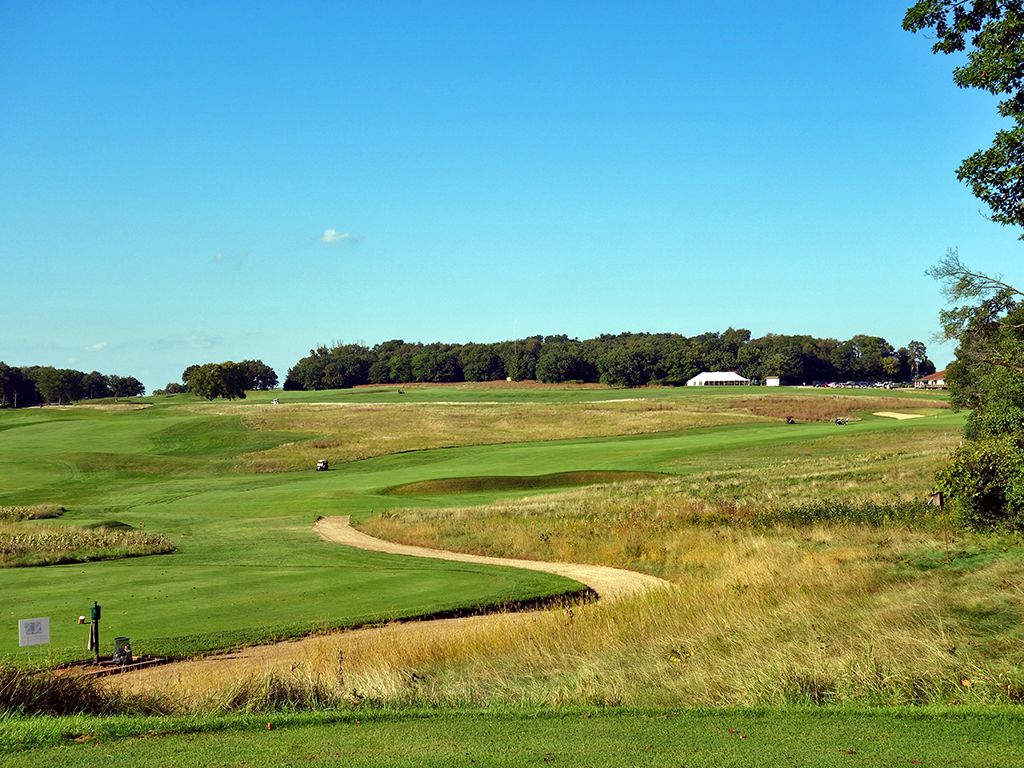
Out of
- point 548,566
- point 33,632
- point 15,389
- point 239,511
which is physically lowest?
point 239,511

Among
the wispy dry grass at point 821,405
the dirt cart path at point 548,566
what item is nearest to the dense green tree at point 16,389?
the wispy dry grass at point 821,405

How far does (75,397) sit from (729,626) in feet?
595

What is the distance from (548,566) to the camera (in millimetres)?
30031

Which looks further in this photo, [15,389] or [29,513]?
[15,389]

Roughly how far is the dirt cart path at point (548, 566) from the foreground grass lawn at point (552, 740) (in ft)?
38.6

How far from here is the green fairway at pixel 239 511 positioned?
2127 centimetres

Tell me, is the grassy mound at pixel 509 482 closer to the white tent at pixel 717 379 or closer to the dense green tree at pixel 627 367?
the dense green tree at pixel 627 367

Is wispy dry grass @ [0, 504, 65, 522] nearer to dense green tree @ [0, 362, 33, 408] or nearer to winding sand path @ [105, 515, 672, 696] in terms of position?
winding sand path @ [105, 515, 672, 696]

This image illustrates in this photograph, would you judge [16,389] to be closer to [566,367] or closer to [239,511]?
[566,367]

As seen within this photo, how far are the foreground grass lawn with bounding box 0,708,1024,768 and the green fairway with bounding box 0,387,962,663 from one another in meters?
8.11

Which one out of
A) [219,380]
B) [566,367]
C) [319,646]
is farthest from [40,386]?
[319,646]

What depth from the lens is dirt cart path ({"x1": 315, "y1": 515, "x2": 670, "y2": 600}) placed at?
83.9 ft

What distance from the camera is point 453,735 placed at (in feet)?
32.9

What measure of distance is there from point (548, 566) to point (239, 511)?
73.0ft
